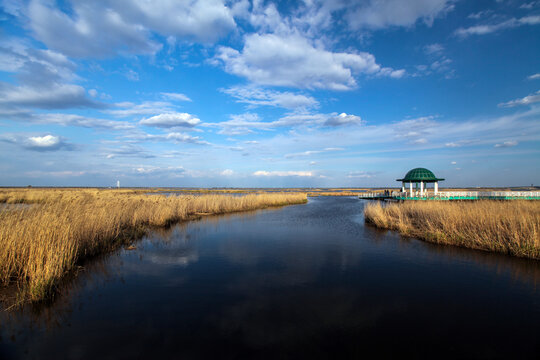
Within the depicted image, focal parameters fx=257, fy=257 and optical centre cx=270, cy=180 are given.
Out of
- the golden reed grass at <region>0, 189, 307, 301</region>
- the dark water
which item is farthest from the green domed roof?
the golden reed grass at <region>0, 189, 307, 301</region>

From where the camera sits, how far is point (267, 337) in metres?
5.17

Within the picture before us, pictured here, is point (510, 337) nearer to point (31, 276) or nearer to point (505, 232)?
point (505, 232)

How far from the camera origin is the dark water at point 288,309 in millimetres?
4815

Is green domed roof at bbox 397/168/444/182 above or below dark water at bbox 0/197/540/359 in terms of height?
above

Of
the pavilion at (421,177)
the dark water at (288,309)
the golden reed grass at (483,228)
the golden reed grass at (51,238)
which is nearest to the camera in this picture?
the dark water at (288,309)

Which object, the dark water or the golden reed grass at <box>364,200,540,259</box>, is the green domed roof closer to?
the golden reed grass at <box>364,200,540,259</box>

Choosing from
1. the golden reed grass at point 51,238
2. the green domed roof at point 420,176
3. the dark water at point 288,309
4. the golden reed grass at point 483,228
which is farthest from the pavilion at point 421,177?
the golden reed grass at point 51,238

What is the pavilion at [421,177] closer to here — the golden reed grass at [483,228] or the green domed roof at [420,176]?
the green domed roof at [420,176]

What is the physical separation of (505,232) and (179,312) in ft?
45.1

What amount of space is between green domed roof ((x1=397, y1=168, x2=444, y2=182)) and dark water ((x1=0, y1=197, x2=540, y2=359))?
912 inches

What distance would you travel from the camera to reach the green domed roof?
3159 centimetres

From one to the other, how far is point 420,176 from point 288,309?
32.5m

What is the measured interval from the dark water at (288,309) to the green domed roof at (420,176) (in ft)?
76.0

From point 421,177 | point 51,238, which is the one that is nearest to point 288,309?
point 51,238
